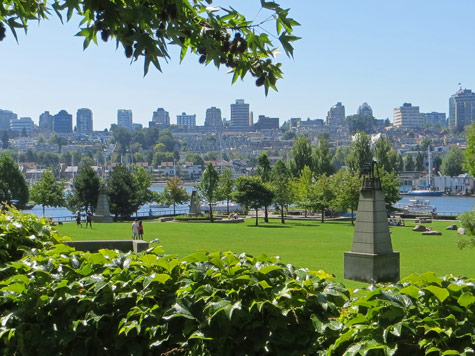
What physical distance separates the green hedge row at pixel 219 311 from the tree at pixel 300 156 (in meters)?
82.6

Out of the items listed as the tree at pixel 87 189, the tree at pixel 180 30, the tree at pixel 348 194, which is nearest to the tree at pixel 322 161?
the tree at pixel 348 194

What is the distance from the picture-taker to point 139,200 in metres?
66.5

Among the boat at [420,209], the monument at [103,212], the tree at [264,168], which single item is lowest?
the boat at [420,209]

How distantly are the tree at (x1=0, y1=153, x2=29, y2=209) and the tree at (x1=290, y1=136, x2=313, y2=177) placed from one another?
1414 inches

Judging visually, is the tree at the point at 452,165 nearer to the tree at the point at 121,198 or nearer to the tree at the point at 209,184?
the tree at the point at 209,184

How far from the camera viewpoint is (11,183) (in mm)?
68375

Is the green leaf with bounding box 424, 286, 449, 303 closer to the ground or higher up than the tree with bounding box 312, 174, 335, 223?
higher up

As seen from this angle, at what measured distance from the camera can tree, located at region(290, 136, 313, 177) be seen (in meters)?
86.6

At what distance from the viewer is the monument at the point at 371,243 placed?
17.1m

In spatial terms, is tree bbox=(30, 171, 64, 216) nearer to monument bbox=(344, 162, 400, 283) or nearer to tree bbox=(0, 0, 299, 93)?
monument bbox=(344, 162, 400, 283)

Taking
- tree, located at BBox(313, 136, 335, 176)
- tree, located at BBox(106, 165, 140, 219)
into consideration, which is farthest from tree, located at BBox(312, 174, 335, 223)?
tree, located at BBox(313, 136, 335, 176)

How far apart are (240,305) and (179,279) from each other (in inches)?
23.4

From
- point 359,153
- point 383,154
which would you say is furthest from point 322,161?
point 383,154

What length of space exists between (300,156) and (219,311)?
8408 centimetres
